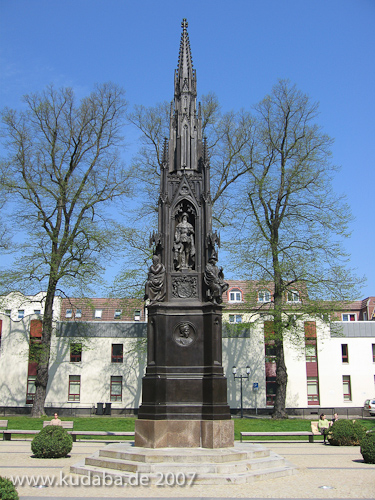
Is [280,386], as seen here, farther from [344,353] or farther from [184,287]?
[184,287]

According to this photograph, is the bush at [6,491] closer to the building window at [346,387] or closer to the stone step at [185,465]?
the stone step at [185,465]

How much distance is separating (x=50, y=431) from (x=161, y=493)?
5.71 m

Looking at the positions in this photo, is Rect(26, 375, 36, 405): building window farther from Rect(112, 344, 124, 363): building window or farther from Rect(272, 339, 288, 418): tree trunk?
Rect(272, 339, 288, 418): tree trunk

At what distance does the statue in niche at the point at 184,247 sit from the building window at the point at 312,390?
1177 inches

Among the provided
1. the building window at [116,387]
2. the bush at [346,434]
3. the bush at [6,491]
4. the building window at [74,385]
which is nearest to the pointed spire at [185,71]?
the bush at [6,491]

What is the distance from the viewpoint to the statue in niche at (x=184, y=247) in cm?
1395

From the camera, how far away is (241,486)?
9992 millimetres

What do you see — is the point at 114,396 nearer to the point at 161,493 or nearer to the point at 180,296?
the point at 180,296

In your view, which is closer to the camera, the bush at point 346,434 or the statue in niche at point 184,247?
the statue in niche at point 184,247

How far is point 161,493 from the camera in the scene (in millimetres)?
9438

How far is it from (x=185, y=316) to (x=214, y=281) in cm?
118

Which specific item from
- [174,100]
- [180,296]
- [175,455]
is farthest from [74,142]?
[175,455]

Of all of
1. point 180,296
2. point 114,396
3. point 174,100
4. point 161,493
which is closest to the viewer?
point 161,493

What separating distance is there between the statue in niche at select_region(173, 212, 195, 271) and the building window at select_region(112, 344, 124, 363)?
26964mm
